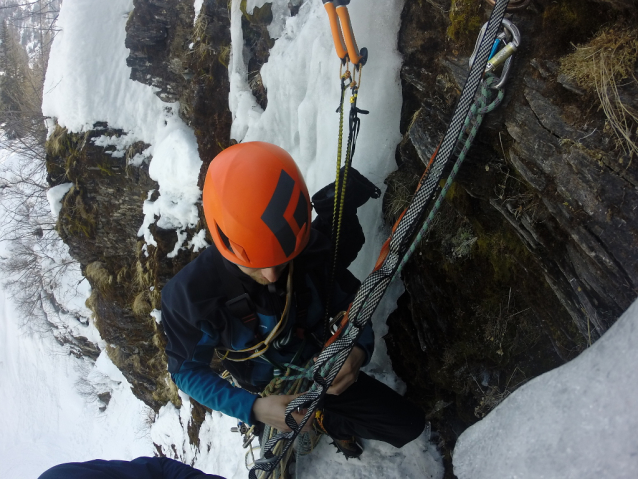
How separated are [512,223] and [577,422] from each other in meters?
1.03

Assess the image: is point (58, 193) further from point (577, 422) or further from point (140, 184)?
point (577, 422)

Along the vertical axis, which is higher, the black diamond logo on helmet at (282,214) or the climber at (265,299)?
the black diamond logo on helmet at (282,214)

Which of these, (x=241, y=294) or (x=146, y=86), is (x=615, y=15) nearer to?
(x=241, y=294)

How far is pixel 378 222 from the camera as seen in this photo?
8.99 ft

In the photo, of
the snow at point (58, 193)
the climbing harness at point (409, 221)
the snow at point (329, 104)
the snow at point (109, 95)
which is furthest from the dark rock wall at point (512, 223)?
the snow at point (58, 193)

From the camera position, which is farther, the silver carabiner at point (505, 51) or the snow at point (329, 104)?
the snow at point (329, 104)

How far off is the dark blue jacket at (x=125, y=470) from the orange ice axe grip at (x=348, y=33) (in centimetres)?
251

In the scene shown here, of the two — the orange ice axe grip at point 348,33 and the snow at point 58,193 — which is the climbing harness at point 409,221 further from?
the snow at point 58,193

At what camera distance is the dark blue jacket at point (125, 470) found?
1489mm

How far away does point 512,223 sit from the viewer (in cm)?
165

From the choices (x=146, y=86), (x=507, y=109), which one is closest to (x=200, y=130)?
(x=146, y=86)

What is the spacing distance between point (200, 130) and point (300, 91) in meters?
2.24

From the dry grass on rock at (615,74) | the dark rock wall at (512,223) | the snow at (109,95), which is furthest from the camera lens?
the snow at (109,95)

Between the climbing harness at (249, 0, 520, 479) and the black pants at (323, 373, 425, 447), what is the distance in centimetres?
67
